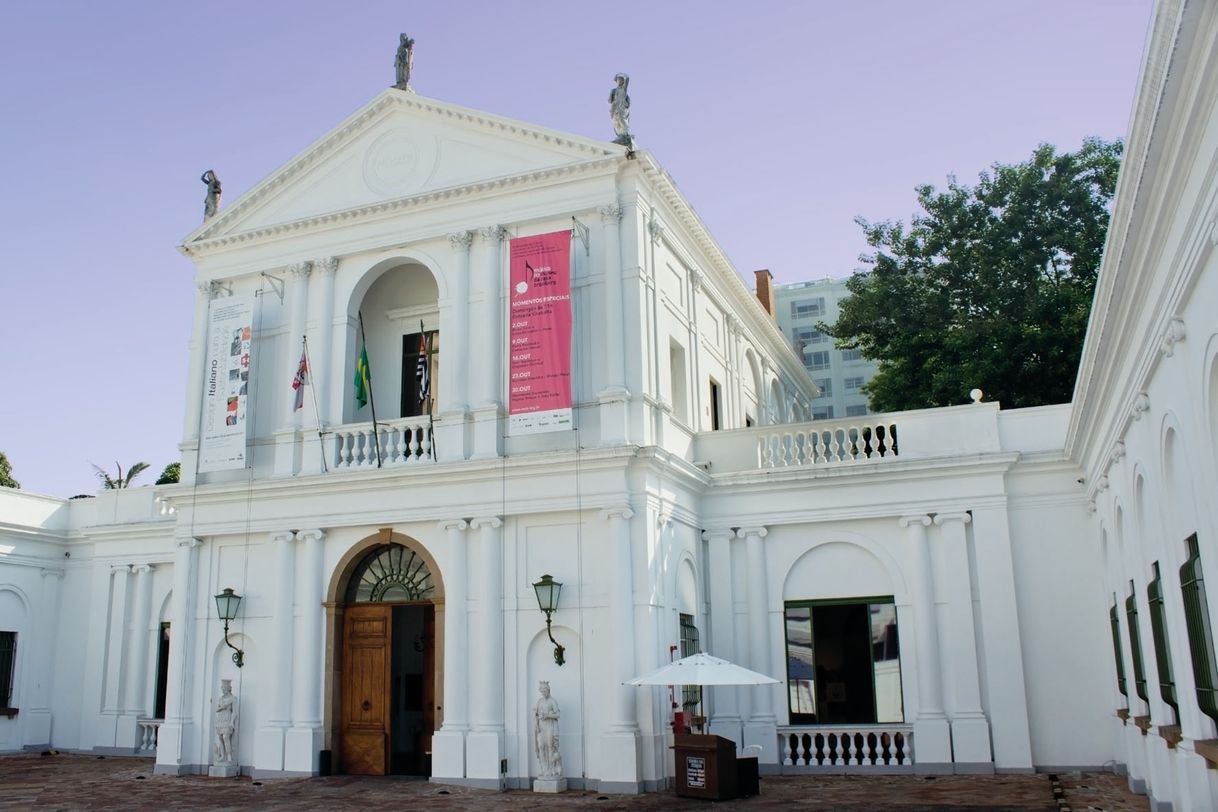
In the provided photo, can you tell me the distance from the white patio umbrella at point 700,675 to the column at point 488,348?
4449 mm

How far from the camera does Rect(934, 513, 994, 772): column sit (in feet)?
53.0

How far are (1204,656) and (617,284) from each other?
10.1m

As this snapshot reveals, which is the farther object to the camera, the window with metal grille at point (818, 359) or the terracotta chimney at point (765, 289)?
the window with metal grille at point (818, 359)

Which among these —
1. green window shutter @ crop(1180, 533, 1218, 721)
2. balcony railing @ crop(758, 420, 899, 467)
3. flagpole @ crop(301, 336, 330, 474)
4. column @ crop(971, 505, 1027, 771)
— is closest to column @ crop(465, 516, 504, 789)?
flagpole @ crop(301, 336, 330, 474)

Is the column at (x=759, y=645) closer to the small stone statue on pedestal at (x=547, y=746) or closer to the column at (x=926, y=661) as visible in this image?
the column at (x=926, y=661)

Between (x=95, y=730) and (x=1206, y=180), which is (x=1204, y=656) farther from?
(x=95, y=730)

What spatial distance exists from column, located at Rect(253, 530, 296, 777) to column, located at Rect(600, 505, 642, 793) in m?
5.47

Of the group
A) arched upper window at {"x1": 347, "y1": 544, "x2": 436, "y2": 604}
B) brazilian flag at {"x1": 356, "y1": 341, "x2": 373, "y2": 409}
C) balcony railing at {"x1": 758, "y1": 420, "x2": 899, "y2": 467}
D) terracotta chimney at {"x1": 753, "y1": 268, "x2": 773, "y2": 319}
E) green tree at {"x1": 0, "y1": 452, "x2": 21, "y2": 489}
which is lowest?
arched upper window at {"x1": 347, "y1": 544, "x2": 436, "y2": 604}

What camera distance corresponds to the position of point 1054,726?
53.4 ft

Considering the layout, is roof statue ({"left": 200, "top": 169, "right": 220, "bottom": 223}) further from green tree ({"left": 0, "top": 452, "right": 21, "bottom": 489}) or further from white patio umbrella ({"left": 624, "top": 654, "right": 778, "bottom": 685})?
green tree ({"left": 0, "top": 452, "right": 21, "bottom": 489})

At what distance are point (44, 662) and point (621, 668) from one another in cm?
1522

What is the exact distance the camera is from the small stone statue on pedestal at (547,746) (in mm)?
15148

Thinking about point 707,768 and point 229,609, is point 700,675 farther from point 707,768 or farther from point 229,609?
point 229,609

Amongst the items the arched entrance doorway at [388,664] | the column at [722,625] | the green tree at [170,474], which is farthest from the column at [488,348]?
the green tree at [170,474]
